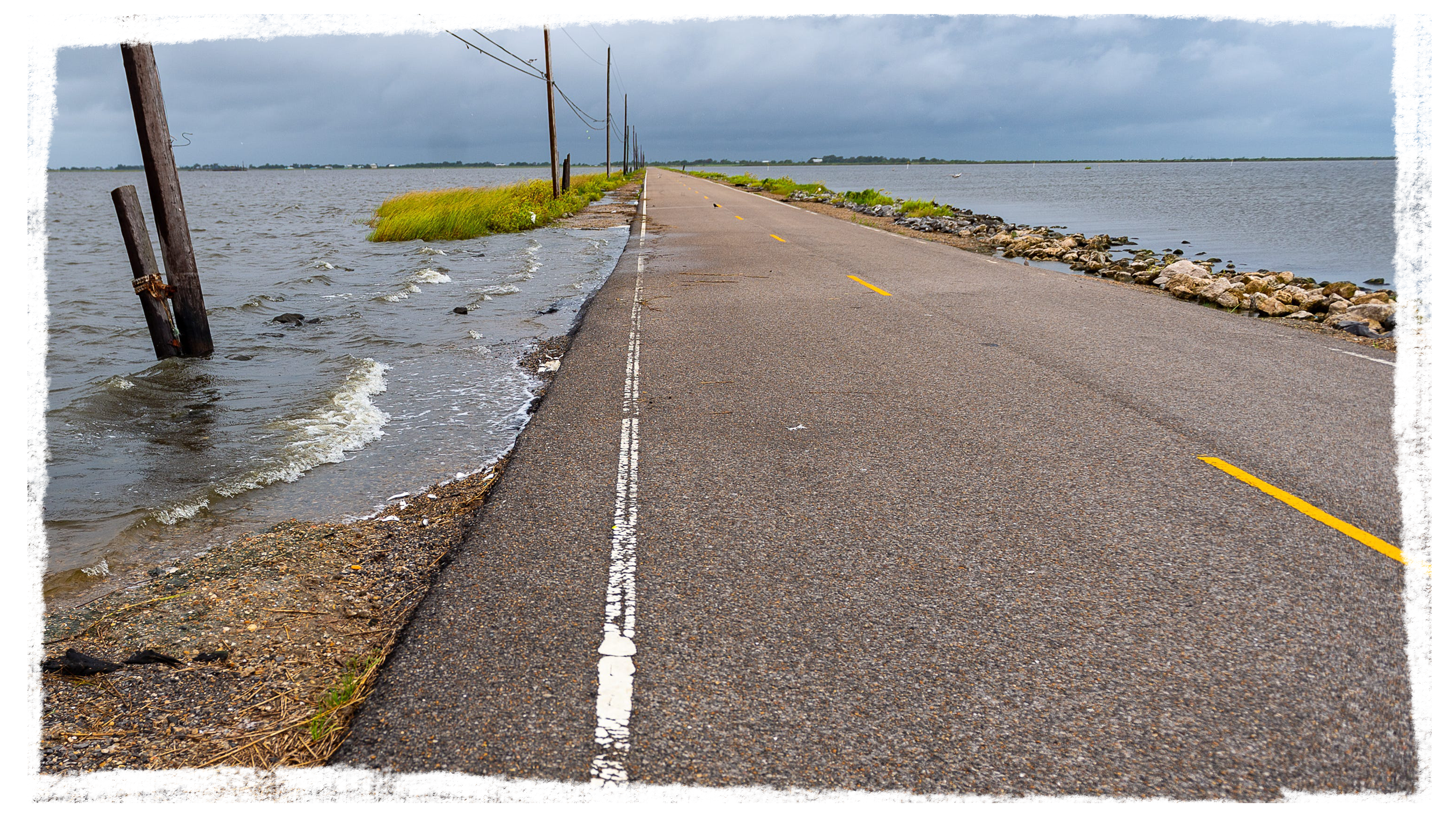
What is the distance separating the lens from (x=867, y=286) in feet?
43.7

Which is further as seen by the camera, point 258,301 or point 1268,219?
point 1268,219

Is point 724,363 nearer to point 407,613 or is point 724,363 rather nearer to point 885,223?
point 407,613

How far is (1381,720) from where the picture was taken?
111 inches

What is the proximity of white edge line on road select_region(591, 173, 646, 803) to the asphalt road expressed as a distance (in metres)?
0.01

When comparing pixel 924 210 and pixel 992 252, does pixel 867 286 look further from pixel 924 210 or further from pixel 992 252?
pixel 924 210

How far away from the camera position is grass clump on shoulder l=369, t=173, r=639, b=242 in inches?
1153

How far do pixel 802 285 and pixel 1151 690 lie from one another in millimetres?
10878

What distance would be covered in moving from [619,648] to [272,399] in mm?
6942

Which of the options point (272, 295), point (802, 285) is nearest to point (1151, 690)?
point (802, 285)

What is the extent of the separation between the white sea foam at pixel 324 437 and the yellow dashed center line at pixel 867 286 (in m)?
7.22

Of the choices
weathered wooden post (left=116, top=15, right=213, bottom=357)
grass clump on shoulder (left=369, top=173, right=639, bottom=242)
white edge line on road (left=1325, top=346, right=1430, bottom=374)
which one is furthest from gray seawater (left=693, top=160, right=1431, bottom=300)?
grass clump on shoulder (left=369, top=173, right=639, bottom=242)

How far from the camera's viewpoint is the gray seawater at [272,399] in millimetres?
5391

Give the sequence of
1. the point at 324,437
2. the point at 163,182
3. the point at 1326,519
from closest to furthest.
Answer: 1. the point at 1326,519
2. the point at 324,437
3. the point at 163,182

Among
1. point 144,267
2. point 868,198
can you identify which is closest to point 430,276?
point 144,267
